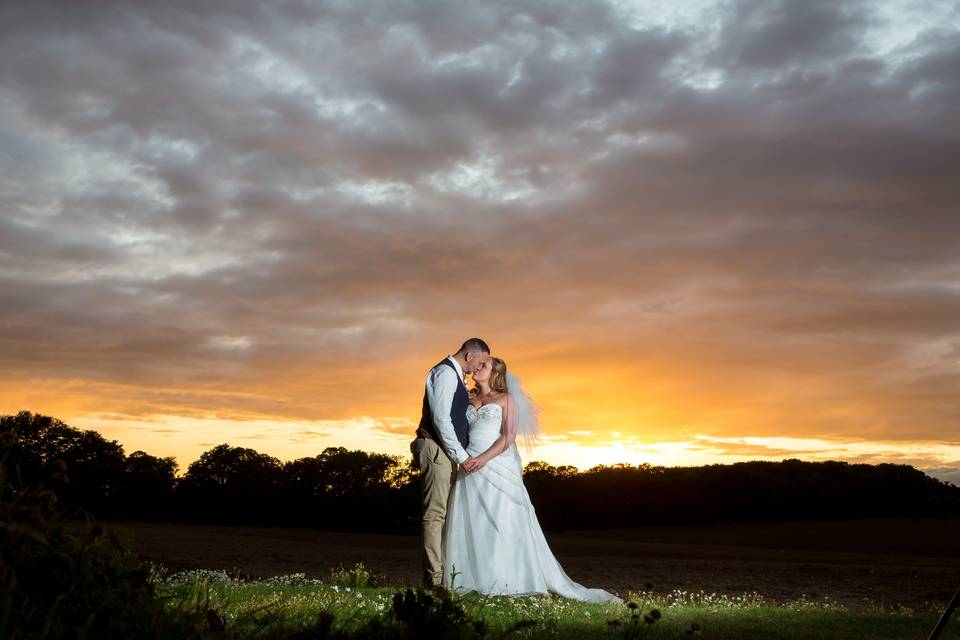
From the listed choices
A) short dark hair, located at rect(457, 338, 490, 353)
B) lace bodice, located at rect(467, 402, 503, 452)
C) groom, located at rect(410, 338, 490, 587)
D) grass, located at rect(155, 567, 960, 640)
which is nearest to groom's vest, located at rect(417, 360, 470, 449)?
groom, located at rect(410, 338, 490, 587)

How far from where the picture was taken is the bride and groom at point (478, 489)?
1145 cm

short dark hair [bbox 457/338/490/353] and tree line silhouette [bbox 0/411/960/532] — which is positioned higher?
short dark hair [bbox 457/338/490/353]

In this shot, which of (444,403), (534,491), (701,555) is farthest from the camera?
(534,491)

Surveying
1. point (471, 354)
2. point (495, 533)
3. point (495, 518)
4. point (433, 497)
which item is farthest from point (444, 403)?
point (495, 533)

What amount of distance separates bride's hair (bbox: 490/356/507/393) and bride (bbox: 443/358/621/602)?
0.01 m

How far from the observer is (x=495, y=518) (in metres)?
12.1

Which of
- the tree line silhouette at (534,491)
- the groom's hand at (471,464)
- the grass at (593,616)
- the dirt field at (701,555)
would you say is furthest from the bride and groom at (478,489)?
the tree line silhouette at (534,491)

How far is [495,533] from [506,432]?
1.43 m

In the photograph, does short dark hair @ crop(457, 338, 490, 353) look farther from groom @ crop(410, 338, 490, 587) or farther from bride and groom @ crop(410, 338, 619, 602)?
groom @ crop(410, 338, 490, 587)

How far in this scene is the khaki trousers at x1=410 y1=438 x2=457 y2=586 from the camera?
1135cm

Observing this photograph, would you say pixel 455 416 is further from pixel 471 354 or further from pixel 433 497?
pixel 433 497

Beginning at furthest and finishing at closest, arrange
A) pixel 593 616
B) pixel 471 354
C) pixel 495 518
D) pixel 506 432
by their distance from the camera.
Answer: pixel 506 432 < pixel 495 518 < pixel 471 354 < pixel 593 616

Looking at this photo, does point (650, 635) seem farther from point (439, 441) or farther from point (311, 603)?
point (439, 441)

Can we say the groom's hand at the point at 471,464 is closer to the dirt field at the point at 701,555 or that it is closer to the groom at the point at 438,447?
the groom at the point at 438,447
